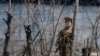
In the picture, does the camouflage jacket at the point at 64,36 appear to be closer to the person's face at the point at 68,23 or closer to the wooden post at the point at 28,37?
the person's face at the point at 68,23

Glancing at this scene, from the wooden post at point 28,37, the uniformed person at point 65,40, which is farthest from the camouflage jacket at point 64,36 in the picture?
the wooden post at point 28,37

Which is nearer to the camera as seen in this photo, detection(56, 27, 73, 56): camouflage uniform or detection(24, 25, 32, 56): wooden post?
detection(56, 27, 73, 56): camouflage uniform

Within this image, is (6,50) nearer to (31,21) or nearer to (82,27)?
(31,21)

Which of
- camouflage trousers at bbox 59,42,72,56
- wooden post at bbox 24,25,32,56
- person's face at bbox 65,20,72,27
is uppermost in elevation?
person's face at bbox 65,20,72,27

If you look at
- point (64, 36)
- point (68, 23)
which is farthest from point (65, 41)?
point (68, 23)

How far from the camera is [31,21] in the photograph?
7746 mm

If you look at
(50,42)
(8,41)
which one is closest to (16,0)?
(8,41)

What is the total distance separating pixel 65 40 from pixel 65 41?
20 millimetres

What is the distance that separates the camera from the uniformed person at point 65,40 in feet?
24.1

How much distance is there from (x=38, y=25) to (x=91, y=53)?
124cm

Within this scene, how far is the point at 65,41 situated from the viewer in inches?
291

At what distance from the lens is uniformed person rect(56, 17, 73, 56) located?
24.1ft

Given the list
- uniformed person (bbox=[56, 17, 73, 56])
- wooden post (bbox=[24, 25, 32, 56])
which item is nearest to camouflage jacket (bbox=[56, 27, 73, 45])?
uniformed person (bbox=[56, 17, 73, 56])

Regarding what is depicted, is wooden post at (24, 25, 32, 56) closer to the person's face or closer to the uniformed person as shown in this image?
the uniformed person
